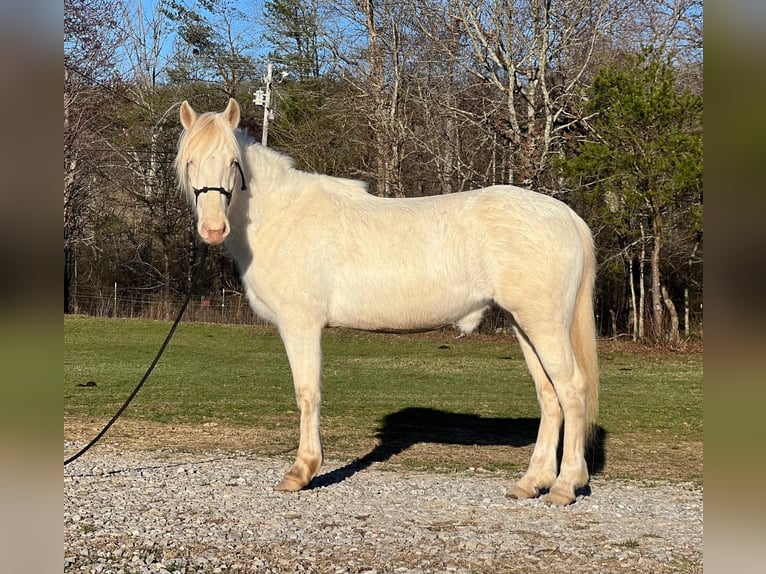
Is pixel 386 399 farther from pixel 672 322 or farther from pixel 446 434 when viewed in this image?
pixel 672 322

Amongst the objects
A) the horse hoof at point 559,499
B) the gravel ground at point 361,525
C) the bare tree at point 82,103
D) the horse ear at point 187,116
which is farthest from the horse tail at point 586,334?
the bare tree at point 82,103

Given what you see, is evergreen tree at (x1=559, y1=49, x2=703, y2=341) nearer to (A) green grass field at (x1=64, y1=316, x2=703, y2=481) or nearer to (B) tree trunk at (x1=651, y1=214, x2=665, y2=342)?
(B) tree trunk at (x1=651, y1=214, x2=665, y2=342)

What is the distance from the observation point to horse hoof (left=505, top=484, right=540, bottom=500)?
5.79 meters

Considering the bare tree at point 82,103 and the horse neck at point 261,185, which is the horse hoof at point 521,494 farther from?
the bare tree at point 82,103

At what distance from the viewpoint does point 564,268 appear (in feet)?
18.9

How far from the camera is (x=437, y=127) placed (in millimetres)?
27438

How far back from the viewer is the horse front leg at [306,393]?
5.92 metres

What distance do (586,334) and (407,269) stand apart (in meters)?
1.55

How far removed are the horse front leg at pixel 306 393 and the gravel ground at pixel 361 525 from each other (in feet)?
0.51

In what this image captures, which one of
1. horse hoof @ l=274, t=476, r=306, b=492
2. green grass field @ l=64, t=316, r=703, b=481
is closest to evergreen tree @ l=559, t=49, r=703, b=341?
green grass field @ l=64, t=316, r=703, b=481
